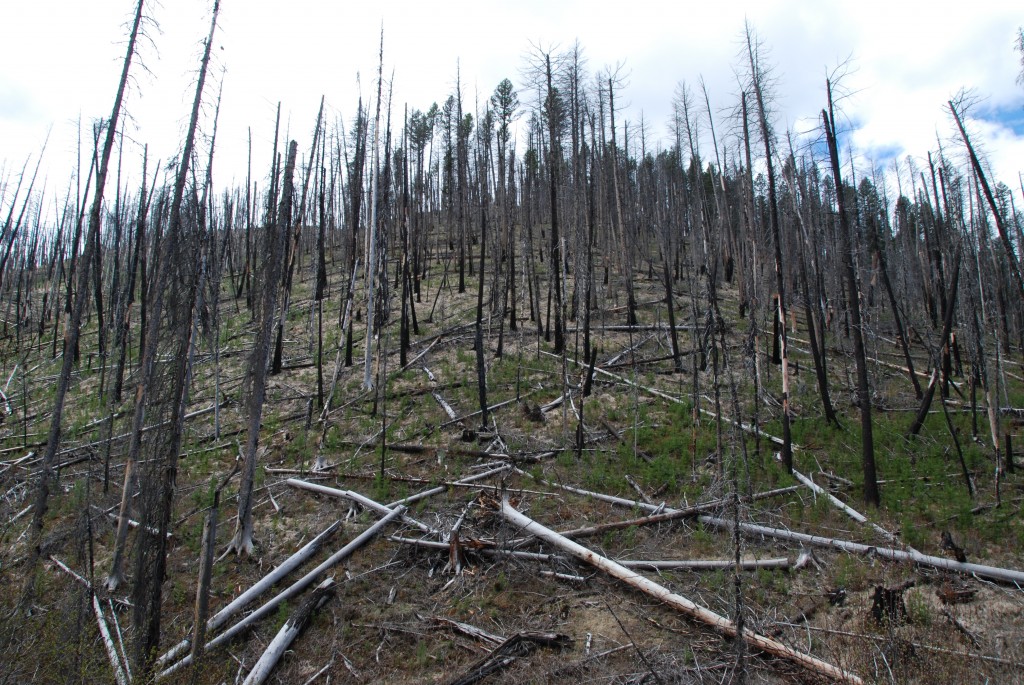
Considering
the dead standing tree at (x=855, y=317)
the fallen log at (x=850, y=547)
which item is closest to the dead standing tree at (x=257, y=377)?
the fallen log at (x=850, y=547)

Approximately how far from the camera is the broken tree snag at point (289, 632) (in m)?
5.73

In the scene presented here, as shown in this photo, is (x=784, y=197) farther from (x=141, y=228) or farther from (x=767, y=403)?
(x=141, y=228)

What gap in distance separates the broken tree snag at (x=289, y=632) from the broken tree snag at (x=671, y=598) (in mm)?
2691

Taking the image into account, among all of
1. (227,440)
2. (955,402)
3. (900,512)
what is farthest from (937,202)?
(227,440)

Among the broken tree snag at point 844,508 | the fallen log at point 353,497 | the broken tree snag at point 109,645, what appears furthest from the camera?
the fallen log at point 353,497

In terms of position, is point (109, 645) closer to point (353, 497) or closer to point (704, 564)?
point (353, 497)

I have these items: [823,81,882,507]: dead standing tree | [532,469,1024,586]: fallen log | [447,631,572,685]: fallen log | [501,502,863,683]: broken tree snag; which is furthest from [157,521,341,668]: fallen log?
[823,81,882,507]: dead standing tree

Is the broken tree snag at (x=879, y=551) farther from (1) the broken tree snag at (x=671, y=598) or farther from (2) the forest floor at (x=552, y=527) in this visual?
(1) the broken tree snag at (x=671, y=598)

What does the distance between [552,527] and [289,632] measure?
392cm

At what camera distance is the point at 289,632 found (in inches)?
245

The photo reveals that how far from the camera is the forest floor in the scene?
5.54 m

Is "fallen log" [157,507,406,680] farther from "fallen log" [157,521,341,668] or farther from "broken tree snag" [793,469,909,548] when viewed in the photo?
"broken tree snag" [793,469,909,548]

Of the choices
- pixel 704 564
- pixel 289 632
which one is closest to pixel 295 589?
pixel 289 632

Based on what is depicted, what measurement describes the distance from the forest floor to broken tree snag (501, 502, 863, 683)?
4.8 inches
